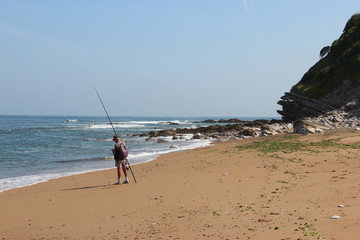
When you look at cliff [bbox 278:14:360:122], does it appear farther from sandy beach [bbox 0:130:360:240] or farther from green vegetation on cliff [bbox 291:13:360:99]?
sandy beach [bbox 0:130:360:240]

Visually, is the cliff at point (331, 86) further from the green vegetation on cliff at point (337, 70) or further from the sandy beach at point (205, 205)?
the sandy beach at point (205, 205)

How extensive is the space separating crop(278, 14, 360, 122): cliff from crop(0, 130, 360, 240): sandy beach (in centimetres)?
2721

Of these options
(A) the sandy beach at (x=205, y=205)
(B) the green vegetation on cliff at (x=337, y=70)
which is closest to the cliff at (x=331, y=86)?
(B) the green vegetation on cliff at (x=337, y=70)

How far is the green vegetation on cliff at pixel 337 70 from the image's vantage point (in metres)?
41.0

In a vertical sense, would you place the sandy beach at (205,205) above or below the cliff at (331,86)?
below

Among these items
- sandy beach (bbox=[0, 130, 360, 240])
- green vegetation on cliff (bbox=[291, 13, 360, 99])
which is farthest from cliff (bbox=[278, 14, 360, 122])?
sandy beach (bbox=[0, 130, 360, 240])

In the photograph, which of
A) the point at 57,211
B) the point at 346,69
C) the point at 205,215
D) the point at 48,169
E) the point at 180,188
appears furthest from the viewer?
the point at 346,69

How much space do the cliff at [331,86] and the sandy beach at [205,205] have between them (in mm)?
27205

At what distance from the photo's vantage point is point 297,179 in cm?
1000

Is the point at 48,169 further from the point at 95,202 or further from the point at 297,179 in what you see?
the point at 297,179

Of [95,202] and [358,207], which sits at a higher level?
[358,207]

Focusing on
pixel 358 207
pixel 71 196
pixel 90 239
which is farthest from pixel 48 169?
pixel 358 207

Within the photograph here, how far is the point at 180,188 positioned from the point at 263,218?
4091 mm

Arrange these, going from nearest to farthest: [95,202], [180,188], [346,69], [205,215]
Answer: [205,215] → [95,202] → [180,188] → [346,69]
